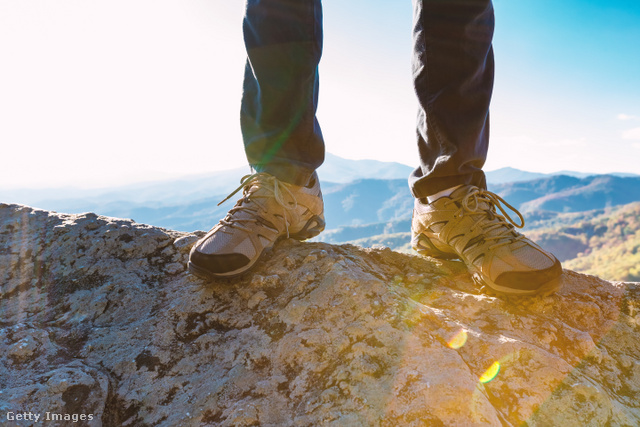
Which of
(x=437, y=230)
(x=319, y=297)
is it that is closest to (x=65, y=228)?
(x=319, y=297)

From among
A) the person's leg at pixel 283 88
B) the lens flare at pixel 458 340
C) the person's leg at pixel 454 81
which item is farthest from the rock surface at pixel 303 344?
the person's leg at pixel 454 81

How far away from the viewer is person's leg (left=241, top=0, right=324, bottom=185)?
6.52 ft

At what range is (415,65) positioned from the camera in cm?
194

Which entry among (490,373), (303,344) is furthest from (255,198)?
(490,373)

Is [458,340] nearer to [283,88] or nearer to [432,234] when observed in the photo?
[432,234]

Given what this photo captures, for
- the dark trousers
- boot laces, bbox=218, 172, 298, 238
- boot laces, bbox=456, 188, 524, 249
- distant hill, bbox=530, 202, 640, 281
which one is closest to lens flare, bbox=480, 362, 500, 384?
boot laces, bbox=456, 188, 524, 249

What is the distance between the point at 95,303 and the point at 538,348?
6.85 ft

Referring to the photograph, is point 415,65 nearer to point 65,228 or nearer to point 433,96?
point 433,96

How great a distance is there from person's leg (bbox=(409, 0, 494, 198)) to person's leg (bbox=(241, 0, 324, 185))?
649 millimetres

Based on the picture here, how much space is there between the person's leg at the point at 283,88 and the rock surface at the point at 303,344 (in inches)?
24.2

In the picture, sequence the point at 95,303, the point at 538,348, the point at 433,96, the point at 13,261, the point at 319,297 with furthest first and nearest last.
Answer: the point at 13,261, the point at 433,96, the point at 95,303, the point at 319,297, the point at 538,348

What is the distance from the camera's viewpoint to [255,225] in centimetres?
199

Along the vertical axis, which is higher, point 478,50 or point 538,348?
point 478,50

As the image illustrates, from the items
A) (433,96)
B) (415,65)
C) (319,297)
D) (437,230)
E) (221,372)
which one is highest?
(415,65)
